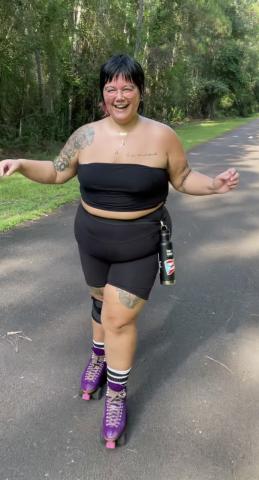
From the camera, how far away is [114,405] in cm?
266

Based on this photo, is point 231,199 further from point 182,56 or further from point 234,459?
point 182,56

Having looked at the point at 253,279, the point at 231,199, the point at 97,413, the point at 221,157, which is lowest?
the point at 221,157

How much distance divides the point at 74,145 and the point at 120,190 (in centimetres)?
40

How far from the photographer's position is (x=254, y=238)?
249 inches

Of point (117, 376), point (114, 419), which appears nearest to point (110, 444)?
point (114, 419)

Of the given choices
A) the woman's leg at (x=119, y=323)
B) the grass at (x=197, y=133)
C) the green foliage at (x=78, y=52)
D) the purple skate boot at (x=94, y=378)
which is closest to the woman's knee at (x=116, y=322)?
the woman's leg at (x=119, y=323)

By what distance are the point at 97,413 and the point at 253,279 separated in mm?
2651

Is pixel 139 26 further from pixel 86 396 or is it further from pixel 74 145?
pixel 86 396

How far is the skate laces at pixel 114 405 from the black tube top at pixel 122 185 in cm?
107

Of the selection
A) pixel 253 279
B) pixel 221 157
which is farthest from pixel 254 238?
pixel 221 157

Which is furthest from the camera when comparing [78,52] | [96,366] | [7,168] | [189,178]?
[78,52]

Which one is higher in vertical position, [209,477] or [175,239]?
[209,477]

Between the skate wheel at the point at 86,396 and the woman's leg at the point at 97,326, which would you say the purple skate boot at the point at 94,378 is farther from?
the woman's leg at the point at 97,326

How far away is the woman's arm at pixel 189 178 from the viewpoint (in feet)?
8.14
